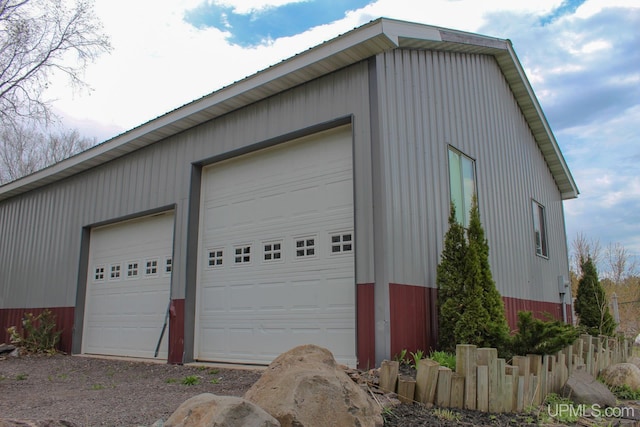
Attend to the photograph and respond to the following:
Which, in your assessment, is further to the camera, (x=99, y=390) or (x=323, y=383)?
(x=99, y=390)

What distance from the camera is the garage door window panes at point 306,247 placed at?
22.8 ft

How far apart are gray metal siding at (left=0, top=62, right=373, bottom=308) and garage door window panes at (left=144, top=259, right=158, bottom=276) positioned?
1.03 metres

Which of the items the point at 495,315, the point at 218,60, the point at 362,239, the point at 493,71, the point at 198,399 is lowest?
the point at 198,399

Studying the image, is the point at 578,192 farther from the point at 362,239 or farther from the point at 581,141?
the point at 362,239

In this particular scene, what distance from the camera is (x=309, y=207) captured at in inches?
280

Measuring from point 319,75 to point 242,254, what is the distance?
309 centimetres

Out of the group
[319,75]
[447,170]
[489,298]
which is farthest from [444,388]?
[319,75]

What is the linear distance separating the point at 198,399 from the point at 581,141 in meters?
15.8

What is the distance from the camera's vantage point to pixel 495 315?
19.7ft

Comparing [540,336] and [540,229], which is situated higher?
[540,229]

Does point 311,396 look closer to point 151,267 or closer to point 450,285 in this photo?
point 450,285

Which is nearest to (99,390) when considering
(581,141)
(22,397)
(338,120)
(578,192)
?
(22,397)

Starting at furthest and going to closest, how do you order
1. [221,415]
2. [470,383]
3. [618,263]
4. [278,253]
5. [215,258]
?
[618,263], [215,258], [278,253], [470,383], [221,415]

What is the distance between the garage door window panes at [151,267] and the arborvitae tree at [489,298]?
6036 mm
